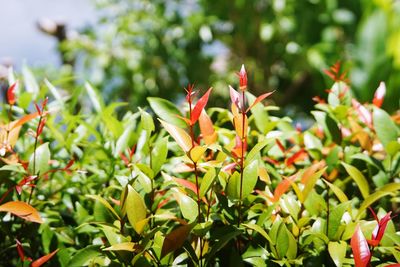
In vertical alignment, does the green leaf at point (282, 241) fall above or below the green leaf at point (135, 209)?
below

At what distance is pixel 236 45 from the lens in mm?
5023

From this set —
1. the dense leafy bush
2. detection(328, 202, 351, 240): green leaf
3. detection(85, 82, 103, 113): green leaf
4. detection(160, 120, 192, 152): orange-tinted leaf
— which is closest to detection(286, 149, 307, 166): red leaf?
the dense leafy bush

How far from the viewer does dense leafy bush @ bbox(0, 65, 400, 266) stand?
0.75 metres

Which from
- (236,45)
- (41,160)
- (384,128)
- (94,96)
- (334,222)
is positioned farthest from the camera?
(236,45)

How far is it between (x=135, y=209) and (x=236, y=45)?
174 inches

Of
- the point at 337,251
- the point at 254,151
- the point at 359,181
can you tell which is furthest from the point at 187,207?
the point at 359,181

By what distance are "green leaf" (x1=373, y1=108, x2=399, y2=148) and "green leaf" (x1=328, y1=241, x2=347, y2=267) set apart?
0.34 meters

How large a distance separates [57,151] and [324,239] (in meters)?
0.67

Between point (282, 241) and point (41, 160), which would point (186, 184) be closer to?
point (282, 241)

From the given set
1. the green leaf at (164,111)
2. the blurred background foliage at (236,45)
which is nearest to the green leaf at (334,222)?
the green leaf at (164,111)

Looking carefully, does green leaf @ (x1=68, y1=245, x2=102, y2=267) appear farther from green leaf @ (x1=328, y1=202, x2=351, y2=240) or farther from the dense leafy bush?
green leaf @ (x1=328, y1=202, x2=351, y2=240)

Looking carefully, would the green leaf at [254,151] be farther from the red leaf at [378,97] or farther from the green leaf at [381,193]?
the red leaf at [378,97]

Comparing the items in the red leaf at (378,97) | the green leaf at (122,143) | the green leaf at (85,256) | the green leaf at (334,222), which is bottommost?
the green leaf at (85,256)

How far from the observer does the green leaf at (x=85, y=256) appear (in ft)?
2.68
